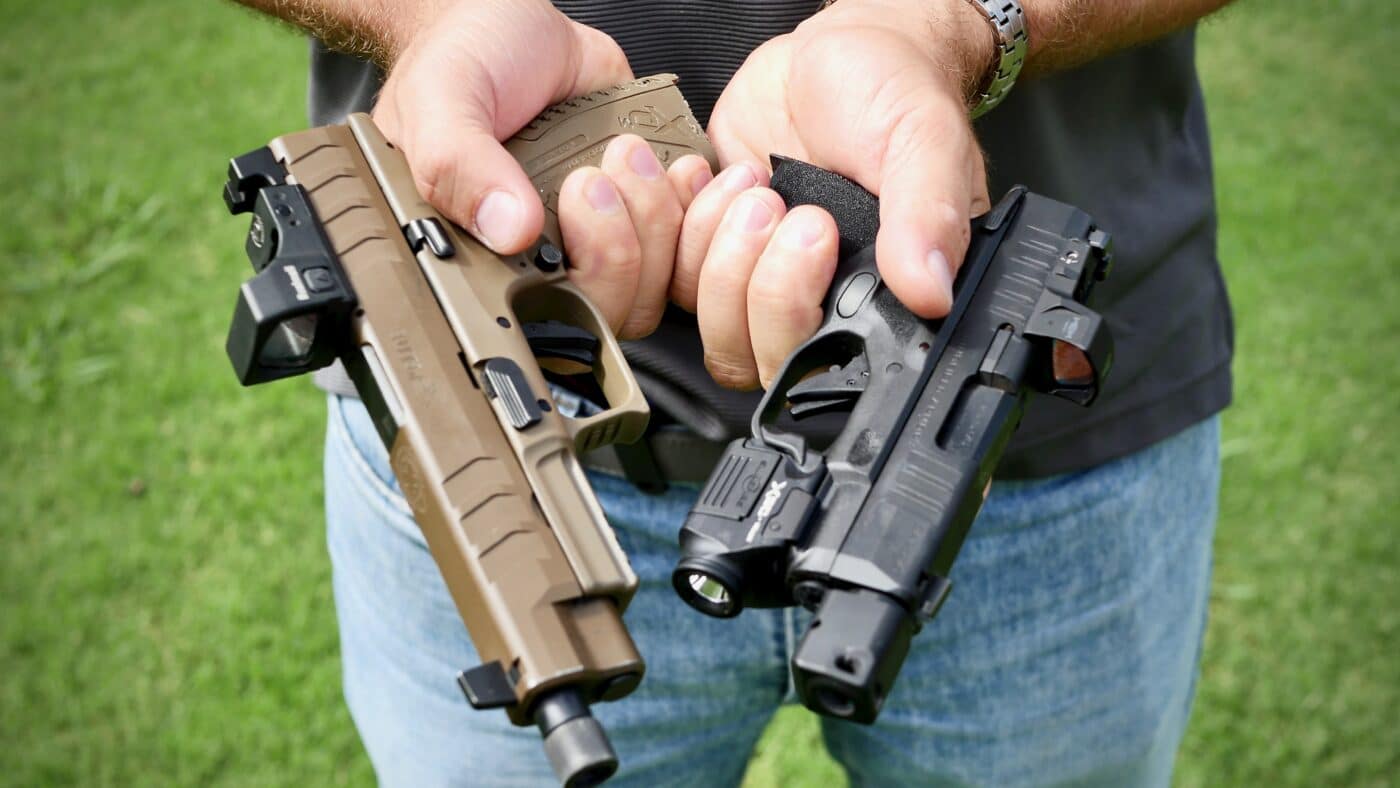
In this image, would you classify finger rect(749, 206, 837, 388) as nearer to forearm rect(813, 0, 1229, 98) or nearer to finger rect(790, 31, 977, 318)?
finger rect(790, 31, 977, 318)

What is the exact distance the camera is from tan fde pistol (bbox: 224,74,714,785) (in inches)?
64.9

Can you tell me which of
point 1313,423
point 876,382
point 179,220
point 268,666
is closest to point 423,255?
point 876,382

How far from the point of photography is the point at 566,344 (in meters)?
2.12

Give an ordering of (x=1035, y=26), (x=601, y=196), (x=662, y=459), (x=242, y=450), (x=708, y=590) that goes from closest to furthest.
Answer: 1. (x=708, y=590)
2. (x=601, y=196)
3. (x=1035, y=26)
4. (x=662, y=459)
5. (x=242, y=450)

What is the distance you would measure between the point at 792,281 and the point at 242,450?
13.9 ft

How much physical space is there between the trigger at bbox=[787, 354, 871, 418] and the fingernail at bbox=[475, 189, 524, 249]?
0.54 m

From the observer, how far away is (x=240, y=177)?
2064 millimetres

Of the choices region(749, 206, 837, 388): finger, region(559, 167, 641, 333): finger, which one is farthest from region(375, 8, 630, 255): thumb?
region(749, 206, 837, 388): finger

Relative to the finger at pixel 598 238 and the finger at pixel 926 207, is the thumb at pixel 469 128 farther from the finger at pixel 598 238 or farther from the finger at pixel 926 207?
the finger at pixel 926 207

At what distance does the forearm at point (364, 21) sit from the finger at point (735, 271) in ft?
A: 2.27

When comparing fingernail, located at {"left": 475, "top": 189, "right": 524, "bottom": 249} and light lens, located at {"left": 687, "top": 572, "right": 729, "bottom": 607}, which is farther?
fingernail, located at {"left": 475, "top": 189, "right": 524, "bottom": 249}

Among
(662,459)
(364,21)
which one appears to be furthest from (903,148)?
(364,21)

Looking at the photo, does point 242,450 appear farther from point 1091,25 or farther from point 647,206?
point 1091,25

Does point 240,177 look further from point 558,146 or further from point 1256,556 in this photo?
point 1256,556
